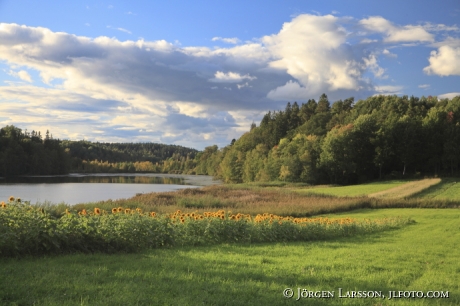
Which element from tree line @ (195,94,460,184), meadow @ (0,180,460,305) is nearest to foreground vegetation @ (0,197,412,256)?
meadow @ (0,180,460,305)

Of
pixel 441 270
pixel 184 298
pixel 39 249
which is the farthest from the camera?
pixel 441 270

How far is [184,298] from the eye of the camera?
A: 17.0 feet

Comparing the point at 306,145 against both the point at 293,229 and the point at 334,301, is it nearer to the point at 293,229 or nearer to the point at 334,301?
the point at 293,229

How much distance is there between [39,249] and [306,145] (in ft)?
230

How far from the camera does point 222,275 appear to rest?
6.60 metres

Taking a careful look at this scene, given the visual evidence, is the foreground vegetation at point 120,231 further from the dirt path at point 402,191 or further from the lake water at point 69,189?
the dirt path at point 402,191

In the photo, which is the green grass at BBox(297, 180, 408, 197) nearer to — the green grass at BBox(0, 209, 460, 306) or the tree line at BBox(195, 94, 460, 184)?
the tree line at BBox(195, 94, 460, 184)

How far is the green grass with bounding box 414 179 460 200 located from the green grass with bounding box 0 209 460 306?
110ft

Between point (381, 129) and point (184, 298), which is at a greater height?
point (381, 129)

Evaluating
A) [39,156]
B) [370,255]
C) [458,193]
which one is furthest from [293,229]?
[39,156]

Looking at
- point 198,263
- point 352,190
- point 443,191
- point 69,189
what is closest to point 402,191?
point 443,191

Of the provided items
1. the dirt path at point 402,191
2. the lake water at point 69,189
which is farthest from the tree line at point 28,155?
the dirt path at point 402,191

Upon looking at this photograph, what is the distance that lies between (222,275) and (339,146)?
64.2 m

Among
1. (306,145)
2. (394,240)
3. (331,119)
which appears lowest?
(394,240)
